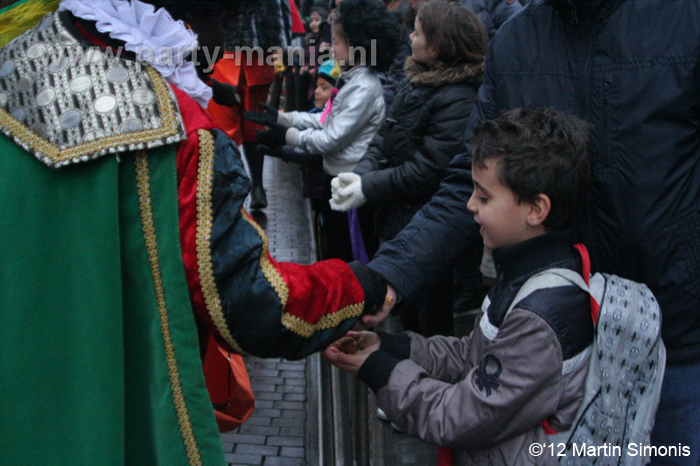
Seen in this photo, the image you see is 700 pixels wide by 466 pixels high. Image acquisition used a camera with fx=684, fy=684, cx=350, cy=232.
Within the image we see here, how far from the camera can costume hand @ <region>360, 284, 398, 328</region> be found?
2271 millimetres

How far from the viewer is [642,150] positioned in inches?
75.5

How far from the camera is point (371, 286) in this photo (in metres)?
2.21

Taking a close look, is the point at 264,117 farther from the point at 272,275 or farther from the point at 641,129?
the point at 641,129

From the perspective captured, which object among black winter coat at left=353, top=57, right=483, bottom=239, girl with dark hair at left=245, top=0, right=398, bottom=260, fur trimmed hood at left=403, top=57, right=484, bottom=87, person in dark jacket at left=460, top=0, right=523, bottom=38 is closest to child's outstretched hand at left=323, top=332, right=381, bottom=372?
black winter coat at left=353, top=57, right=483, bottom=239

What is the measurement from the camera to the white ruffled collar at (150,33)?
1732 mm

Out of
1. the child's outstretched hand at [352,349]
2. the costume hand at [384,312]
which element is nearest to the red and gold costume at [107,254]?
the child's outstretched hand at [352,349]

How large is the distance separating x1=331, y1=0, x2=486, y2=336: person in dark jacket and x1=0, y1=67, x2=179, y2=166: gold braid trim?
2000 mm

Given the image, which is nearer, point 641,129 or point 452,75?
point 641,129

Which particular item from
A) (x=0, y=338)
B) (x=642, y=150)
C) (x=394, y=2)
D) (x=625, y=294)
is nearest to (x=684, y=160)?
(x=642, y=150)

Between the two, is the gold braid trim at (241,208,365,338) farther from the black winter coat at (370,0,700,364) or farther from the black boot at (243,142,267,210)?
the black boot at (243,142,267,210)

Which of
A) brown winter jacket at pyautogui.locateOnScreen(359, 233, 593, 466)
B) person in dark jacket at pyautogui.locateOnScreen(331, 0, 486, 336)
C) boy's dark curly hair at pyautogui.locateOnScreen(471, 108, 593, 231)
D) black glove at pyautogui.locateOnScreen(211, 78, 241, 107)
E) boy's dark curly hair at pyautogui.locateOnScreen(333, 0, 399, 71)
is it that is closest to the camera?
brown winter jacket at pyautogui.locateOnScreen(359, 233, 593, 466)

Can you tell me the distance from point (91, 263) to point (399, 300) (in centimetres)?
111

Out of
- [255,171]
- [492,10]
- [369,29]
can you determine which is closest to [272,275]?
[369,29]

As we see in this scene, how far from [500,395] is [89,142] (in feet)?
3.98
